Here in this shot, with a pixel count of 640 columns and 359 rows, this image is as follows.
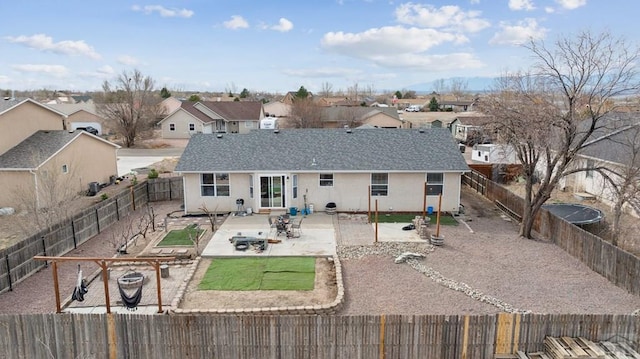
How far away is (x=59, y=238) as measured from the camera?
16.0 metres

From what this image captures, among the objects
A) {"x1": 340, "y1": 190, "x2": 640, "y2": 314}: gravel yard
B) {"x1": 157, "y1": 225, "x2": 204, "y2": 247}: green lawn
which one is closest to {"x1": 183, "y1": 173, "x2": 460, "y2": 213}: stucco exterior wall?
{"x1": 157, "y1": 225, "x2": 204, "y2": 247}: green lawn

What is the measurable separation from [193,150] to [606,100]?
18066mm

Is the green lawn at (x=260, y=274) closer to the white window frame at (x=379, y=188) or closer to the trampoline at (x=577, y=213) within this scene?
the white window frame at (x=379, y=188)

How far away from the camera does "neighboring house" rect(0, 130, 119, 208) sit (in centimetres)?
2208

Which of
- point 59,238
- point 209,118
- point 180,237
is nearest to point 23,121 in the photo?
point 59,238

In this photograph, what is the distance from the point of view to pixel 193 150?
22891 mm

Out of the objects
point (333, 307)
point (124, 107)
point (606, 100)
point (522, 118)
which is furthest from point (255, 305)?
point (124, 107)

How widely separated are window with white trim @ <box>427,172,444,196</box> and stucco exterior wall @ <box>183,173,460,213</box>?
0.20 m

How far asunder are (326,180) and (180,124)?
Result: 3973 cm

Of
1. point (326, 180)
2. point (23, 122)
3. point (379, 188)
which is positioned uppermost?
point (23, 122)

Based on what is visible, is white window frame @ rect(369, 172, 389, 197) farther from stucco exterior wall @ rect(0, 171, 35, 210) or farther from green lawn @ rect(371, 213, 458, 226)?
stucco exterior wall @ rect(0, 171, 35, 210)

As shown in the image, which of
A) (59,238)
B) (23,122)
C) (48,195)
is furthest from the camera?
(23,122)

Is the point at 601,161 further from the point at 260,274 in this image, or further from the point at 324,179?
the point at 260,274

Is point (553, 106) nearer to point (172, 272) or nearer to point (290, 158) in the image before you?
point (290, 158)
